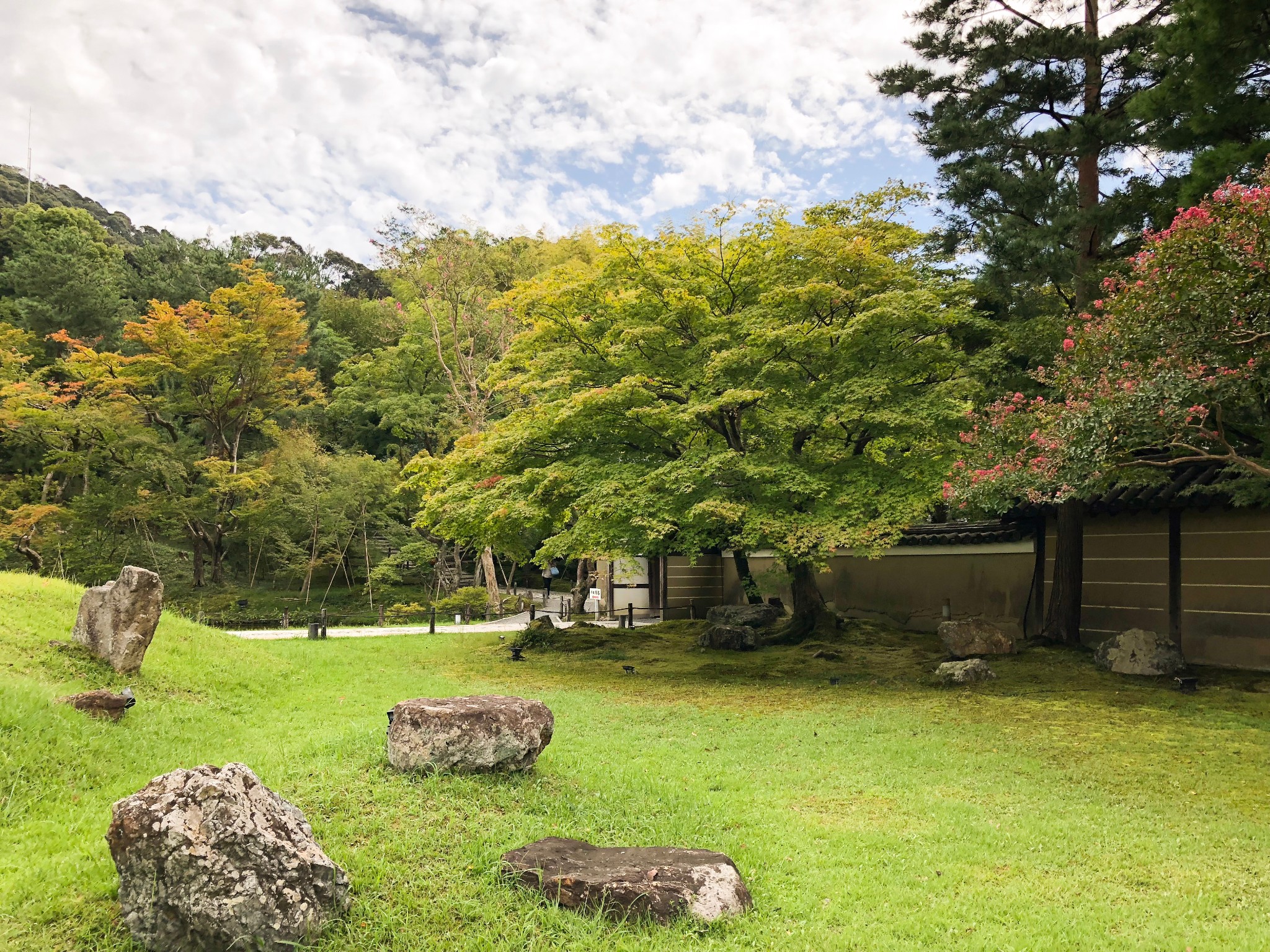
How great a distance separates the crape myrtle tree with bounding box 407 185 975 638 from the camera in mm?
11297

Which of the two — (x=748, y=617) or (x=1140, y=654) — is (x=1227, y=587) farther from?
(x=748, y=617)

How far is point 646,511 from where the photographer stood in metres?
11.3

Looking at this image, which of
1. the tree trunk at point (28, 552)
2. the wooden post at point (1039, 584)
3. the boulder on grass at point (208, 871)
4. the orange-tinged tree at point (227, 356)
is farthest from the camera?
the orange-tinged tree at point (227, 356)

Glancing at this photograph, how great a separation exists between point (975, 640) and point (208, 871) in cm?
1178

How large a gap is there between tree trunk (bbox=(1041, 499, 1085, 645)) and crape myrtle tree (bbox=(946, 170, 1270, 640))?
3534 millimetres

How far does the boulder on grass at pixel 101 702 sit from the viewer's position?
271 inches

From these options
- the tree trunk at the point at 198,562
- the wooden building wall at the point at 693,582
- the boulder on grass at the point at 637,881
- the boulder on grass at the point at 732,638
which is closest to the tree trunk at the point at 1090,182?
the boulder on grass at the point at 732,638

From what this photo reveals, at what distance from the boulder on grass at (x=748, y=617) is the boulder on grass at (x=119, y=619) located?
11.2 meters

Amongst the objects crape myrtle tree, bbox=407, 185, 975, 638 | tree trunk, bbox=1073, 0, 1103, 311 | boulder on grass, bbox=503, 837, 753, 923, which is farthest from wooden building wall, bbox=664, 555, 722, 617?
boulder on grass, bbox=503, 837, 753, 923

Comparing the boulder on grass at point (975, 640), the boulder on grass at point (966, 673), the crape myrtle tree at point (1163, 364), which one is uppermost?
the crape myrtle tree at point (1163, 364)

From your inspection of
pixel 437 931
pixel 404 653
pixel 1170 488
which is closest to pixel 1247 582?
pixel 1170 488

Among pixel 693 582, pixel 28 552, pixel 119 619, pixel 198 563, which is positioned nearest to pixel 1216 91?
pixel 119 619

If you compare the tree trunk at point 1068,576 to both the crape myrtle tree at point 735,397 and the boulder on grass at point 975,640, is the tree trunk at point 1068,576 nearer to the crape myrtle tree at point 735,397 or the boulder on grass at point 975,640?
the boulder on grass at point 975,640

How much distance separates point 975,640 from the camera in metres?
12.7
